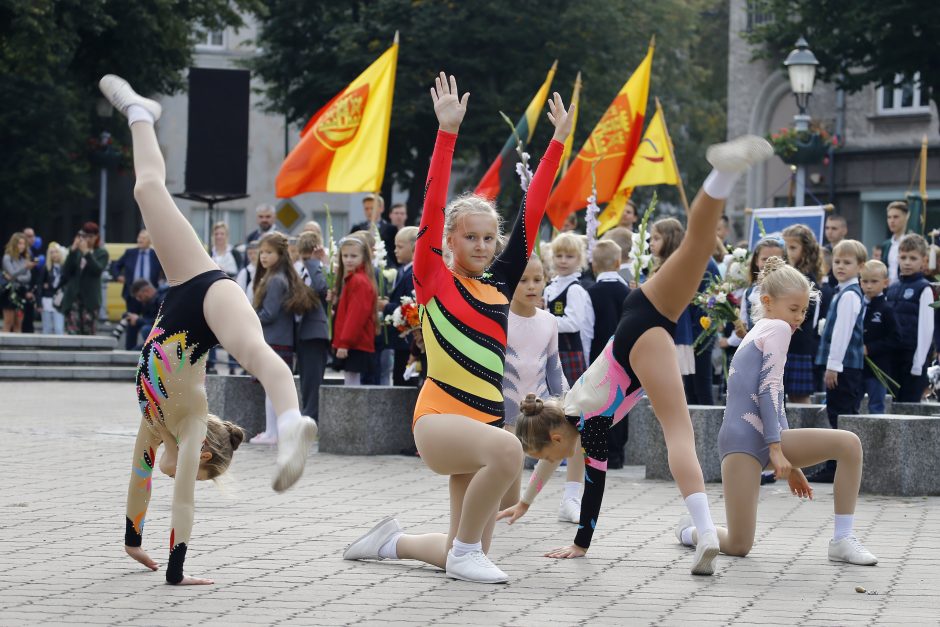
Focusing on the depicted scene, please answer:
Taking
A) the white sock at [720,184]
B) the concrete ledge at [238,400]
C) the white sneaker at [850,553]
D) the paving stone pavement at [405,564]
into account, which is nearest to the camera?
the paving stone pavement at [405,564]

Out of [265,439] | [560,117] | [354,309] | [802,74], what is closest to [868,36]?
[802,74]

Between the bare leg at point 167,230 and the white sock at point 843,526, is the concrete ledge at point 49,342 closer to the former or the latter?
the bare leg at point 167,230

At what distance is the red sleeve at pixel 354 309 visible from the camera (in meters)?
14.2

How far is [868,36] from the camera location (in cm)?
3334

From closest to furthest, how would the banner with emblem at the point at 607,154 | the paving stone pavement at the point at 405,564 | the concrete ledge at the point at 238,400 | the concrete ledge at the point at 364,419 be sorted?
1. the paving stone pavement at the point at 405,564
2. the concrete ledge at the point at 364,419
3. the concrete ledge at the point at 238,400
4. the banner with emblem at the point at 607,154

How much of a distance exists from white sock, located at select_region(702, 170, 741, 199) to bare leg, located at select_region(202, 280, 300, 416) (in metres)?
2.05

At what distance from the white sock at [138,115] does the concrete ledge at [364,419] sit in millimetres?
6241

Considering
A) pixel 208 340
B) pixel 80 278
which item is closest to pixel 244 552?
pixel 208 340

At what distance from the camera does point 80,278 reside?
1113 inches

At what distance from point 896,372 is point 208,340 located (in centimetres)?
782

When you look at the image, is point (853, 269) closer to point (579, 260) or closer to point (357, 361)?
point (579, 260)

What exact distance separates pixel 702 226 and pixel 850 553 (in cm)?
196

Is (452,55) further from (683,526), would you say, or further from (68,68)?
(683,526)

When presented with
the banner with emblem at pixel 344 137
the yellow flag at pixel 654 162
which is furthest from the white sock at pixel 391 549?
the yellow flag at pixel 654 162
